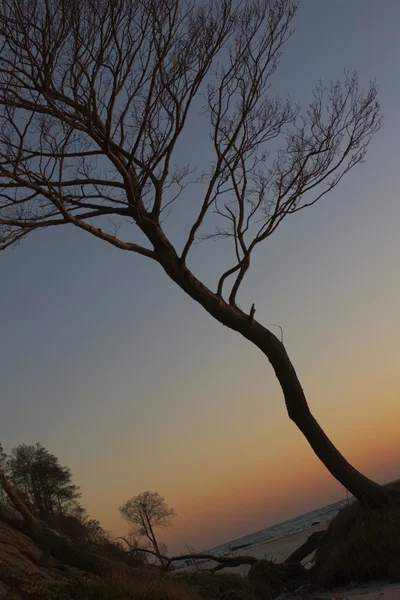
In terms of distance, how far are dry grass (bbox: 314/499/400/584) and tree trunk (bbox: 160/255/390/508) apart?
50cm

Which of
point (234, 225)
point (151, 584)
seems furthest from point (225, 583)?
point (234, 225)

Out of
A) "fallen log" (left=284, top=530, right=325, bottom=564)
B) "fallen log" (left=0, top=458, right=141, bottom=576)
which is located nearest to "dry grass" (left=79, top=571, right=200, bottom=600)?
"fallen log" (left=0, top=458, right=141, bottom=576)

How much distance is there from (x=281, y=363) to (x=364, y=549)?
9.01 ft

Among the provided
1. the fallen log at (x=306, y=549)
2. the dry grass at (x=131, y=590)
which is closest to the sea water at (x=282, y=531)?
the fallen log at (x=306, y=549)

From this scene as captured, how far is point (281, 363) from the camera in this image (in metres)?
8.94

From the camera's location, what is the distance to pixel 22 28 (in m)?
7.54

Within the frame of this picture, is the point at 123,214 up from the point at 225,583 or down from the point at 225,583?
up

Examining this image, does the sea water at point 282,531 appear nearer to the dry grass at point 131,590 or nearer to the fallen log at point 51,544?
the fallen log at point 51,544

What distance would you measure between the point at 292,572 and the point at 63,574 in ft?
11.3

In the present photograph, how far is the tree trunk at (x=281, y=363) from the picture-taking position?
8.69m

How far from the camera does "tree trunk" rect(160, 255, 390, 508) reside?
869 cm

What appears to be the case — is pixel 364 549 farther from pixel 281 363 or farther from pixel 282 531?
pixel 282 531

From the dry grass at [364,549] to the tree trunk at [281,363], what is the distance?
1.62 ft

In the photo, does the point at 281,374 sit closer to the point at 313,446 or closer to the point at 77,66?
the point at 313,446
